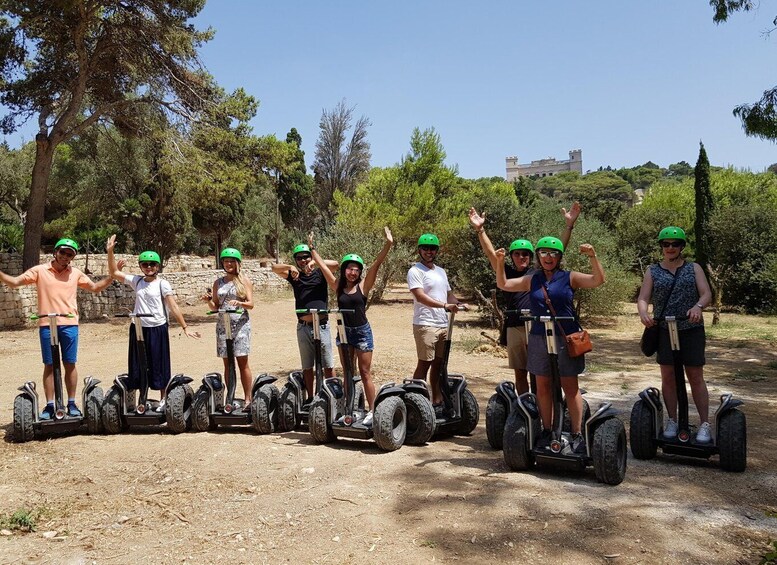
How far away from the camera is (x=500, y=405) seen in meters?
5.52

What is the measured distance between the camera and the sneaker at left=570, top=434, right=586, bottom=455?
4691 millimetres

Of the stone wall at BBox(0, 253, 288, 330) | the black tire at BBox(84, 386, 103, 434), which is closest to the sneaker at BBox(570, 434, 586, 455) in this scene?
the black tire at BBox(84, 386, 103, 434)

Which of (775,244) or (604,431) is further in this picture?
(775,244)

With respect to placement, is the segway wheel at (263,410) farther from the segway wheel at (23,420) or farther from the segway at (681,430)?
the segway at (681,430)

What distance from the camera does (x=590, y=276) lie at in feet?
15.0

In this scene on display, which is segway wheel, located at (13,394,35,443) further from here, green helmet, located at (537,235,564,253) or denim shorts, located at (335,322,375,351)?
green helmet, located at (537,235,564,253)

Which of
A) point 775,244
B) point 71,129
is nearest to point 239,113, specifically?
point 71,129

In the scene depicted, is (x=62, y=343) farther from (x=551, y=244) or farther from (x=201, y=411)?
(x=551, y=244)

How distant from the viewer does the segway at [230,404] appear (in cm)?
632

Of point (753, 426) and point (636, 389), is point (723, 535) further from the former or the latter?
point (636, 389)

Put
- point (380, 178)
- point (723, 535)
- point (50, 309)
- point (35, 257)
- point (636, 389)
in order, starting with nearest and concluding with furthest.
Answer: point (723, 535) < point (50, 309) < point (636, 389) < point (35, 257) < point (380, 178)

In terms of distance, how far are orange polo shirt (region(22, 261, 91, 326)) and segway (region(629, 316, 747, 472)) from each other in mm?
5378

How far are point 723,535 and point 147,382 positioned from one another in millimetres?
5178

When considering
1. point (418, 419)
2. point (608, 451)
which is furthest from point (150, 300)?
point (608, 451)
